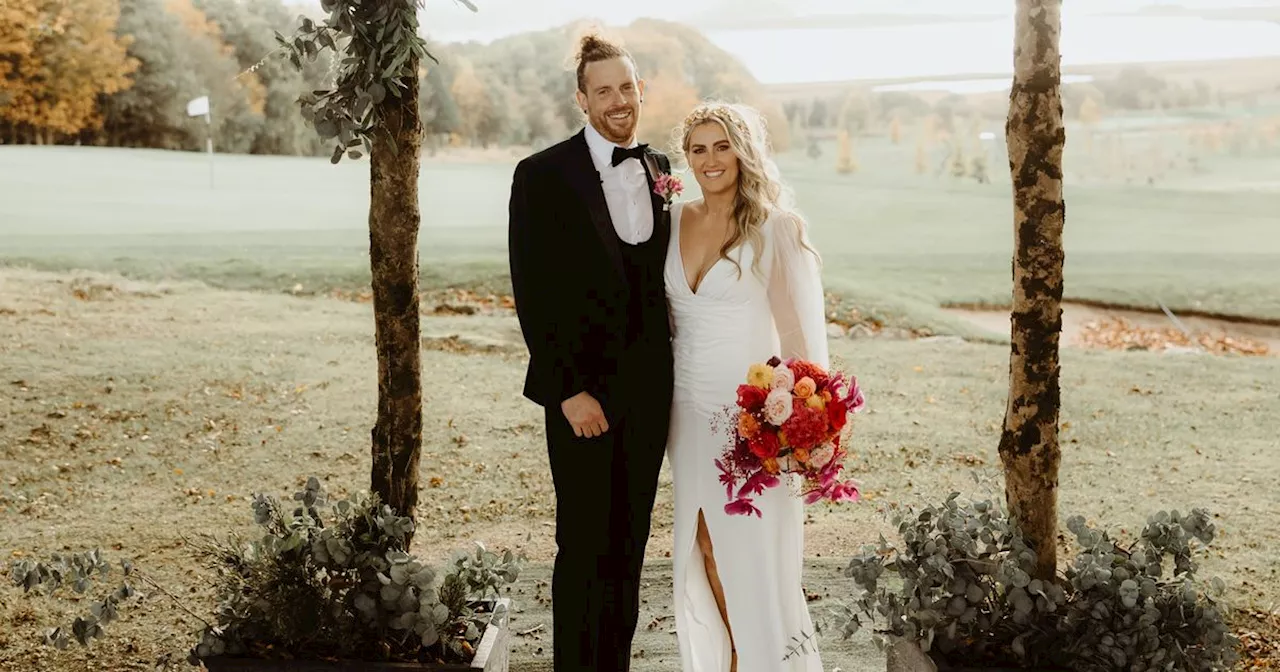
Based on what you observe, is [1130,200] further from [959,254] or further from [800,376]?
[800,376]

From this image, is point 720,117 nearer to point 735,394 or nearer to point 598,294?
point 598,294

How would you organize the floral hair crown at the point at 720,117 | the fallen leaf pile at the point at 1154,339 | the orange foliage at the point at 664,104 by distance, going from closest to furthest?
the floral hair crown at the point at 720,117 → the fallen leaf pile at the point at 1154,339 → the orange foliage at the point at 664,104

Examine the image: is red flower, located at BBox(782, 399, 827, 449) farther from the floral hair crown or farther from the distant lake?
the distant lake

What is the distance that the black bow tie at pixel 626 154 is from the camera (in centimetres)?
322

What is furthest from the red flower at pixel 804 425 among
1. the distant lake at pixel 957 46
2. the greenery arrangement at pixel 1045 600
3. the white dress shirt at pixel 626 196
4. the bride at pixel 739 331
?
the distant lake at pixel 957 46

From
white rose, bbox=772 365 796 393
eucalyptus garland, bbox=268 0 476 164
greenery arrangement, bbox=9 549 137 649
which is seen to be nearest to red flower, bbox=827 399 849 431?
white rose, bbox=772 365 796 393

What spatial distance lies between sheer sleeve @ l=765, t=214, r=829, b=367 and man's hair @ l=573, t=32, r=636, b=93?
1.94 feet

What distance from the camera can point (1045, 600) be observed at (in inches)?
118

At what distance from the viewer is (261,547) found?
309cm

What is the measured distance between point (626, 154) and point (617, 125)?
0.08m

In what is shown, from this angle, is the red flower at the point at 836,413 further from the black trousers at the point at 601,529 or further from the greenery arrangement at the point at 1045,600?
the black trousers at the point at 601,529

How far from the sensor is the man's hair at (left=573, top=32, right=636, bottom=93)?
3154 mm

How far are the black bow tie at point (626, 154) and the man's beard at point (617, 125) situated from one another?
35mm

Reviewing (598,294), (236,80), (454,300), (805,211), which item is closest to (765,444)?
(598,294)
